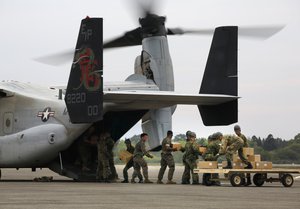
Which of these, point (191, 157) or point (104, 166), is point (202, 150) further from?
point (104, 166)

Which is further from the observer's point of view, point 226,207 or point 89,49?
point 89,49

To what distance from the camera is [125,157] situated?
25484mm

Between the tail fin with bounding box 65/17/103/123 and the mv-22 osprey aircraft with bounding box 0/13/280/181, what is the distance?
0.04m

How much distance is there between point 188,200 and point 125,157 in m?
10.5

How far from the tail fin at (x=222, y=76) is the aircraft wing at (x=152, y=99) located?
0.48m

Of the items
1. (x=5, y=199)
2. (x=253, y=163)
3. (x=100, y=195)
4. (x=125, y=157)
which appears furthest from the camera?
(x=125, y=157)

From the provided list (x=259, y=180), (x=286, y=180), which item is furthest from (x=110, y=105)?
(x=286, y=180)

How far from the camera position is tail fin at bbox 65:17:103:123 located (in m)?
22.3

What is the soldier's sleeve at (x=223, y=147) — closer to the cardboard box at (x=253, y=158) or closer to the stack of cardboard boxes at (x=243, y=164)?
the stack of cardboard boxes at (x=243, y=164)

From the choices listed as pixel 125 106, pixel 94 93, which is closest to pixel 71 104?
pixel 94 93

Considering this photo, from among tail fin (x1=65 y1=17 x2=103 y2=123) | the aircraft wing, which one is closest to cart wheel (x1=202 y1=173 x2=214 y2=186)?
the aircraft wing

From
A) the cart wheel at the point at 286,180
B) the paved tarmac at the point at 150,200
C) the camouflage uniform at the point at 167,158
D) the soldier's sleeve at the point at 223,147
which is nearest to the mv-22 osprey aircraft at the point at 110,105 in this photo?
the camouflage uniform at the point at 167,158

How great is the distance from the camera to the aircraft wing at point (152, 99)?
928 inches

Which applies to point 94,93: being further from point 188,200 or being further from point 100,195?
point 188,200
